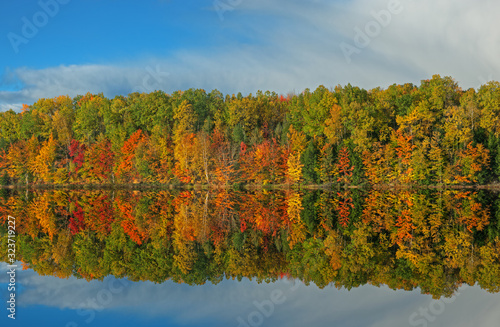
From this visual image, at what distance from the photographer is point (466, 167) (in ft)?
172

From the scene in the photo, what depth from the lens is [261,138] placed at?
64812 millimetres

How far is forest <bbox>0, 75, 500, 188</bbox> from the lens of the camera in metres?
54.7

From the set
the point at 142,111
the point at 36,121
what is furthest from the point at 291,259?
the point at 36,121

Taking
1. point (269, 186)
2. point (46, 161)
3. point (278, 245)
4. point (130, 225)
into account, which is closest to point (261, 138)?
point (269, 186)

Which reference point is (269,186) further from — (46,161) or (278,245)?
(278,245)

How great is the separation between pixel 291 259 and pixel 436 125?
149 feet

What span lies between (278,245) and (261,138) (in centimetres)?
4570

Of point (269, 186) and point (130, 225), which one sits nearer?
point (130, 225)

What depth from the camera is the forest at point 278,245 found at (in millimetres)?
15141

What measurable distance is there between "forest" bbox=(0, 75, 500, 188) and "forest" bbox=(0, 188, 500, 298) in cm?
2509

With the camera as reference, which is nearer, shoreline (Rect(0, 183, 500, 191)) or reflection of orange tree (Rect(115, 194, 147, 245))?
reflection of orange tree (Rect(115, 194, 147, 245))

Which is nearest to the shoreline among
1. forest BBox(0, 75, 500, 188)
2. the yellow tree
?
forest BBox(0, 75, 500, 188)

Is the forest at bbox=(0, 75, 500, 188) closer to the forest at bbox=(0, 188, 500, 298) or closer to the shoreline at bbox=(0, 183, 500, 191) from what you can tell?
the shoreline at bbox=(0, 183, 500, 191)

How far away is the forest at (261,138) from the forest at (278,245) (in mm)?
25086
